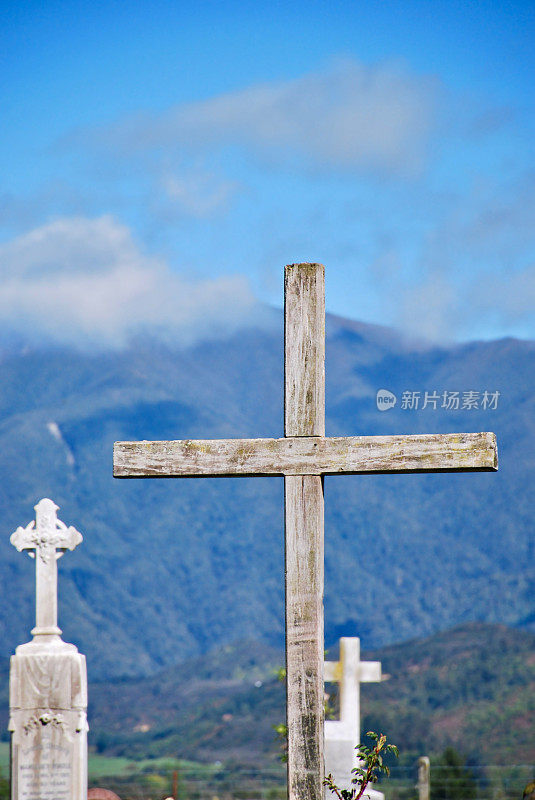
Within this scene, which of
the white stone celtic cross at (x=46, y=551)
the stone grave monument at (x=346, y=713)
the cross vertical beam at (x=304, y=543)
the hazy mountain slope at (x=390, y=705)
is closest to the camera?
the cross vertical beam at (x=304, y=543)

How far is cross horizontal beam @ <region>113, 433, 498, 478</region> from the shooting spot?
220 inches

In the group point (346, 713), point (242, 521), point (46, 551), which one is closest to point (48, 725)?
A: point (46, 551)

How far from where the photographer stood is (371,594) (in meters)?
128

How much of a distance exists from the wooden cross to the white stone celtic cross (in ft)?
18.1

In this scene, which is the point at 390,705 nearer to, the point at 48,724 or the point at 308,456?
the point at 48,724

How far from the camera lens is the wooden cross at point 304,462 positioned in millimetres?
5551

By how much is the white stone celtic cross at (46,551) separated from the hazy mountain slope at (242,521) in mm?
102193

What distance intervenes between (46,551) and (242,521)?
131667 millimetres

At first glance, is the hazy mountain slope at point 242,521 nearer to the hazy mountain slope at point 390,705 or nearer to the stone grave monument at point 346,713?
the hazy mountain slope at point 390,705

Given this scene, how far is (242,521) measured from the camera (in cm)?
14225

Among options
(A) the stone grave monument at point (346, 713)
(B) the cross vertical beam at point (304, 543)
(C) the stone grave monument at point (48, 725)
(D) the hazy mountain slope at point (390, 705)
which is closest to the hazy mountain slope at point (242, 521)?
(D) the hazy mountain slope at point (390, 705)

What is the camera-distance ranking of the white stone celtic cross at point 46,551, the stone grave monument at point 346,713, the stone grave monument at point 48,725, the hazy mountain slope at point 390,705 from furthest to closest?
the hazy mountain slope at point 390,705, the stone grave monument at point 346,713, the white stone celtic cross at point 46,551, the stone grave monument at point 48,725

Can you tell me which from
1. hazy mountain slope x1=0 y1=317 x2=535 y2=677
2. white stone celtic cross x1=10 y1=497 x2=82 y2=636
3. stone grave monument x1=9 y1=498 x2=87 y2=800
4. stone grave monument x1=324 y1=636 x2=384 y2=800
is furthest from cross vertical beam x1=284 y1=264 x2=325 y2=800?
hazy mountain slope x1=0 y1=317 x2=535 y2=677

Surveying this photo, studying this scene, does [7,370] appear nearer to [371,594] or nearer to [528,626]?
[371,594]
